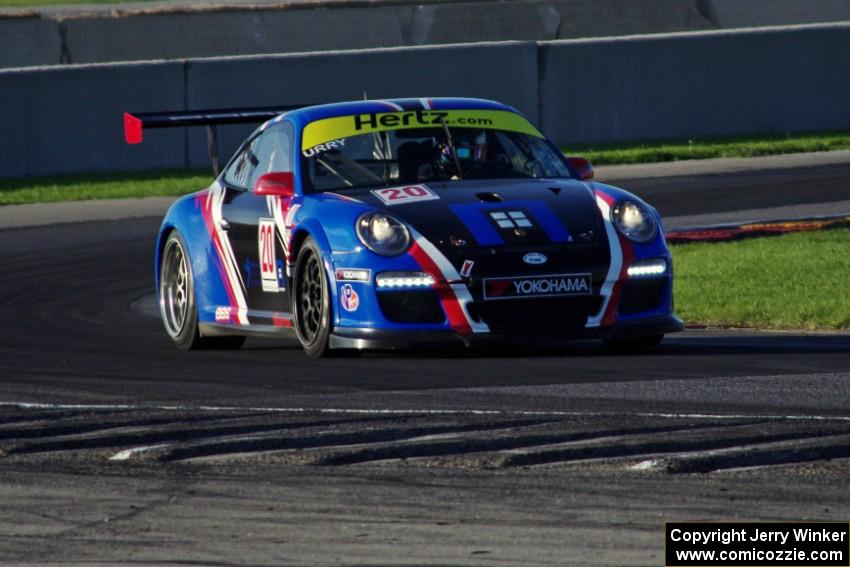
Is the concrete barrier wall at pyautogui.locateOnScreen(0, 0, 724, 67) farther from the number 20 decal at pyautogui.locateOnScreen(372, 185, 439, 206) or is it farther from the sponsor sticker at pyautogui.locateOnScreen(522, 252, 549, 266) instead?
the sponsor sticker at pyautogui.locateOnScreen(522, 252, 549, 266)

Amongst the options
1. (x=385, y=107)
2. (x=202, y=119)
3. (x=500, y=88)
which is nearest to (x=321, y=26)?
(x=500, y=88)

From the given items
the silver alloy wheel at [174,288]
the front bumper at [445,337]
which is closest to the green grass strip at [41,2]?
the silver alloy wheel at [174,288]

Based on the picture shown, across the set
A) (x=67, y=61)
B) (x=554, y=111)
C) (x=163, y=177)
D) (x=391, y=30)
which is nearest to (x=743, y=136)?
(x=554, y=111)

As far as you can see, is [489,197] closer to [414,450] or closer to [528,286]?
[528,286]

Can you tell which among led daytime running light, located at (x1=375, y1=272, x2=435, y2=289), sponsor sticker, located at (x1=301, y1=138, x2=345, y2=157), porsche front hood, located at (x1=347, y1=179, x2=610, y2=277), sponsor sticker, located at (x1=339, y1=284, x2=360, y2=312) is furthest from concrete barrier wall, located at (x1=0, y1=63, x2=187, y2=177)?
led daytime running light, located at (x1=375, y1=272, x2=435, y2=289)

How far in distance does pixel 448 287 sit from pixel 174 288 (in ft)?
8.59

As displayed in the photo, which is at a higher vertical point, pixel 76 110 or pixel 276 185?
pixel 276 185

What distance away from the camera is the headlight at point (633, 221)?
9.54m

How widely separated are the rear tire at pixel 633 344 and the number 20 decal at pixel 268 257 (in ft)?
5.73

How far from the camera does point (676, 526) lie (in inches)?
212

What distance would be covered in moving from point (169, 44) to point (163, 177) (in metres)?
11.4

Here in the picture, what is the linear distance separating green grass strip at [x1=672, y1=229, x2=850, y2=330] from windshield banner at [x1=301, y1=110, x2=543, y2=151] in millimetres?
1931

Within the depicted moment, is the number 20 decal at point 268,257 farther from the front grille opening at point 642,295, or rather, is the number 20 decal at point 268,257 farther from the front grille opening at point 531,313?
the front grille opening at point 642,295

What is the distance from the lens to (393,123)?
34.3ft
